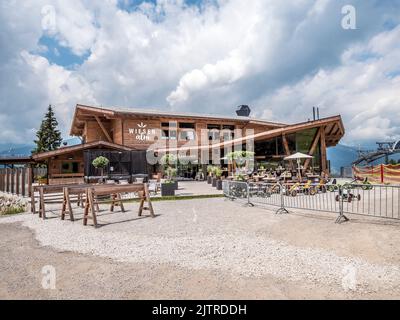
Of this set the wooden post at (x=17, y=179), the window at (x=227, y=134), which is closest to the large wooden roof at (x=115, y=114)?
the window at (x=227, y=134)

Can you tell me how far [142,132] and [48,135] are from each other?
25.1 m

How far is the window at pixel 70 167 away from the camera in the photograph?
2349cm

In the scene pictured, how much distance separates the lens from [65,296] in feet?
10.3

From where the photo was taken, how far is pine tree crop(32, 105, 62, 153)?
4159 cm

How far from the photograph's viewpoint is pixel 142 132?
26078 mm

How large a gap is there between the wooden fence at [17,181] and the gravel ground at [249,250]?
27.8 feet

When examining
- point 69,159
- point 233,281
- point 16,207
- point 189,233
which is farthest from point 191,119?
point 233,281

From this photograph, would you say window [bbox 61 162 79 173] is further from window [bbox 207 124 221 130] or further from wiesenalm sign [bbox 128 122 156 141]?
window [bbox 207 124 221 130]

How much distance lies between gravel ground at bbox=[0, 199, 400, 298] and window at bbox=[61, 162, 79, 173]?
1695 centimetres

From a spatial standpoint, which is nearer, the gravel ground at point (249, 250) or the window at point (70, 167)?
the gravel ground at point (249, 250)

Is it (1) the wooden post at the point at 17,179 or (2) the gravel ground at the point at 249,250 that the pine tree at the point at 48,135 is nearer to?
(1) the wooden post at the point at 17,179

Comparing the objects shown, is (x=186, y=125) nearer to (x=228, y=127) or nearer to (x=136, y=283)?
(x=228, y=127)
